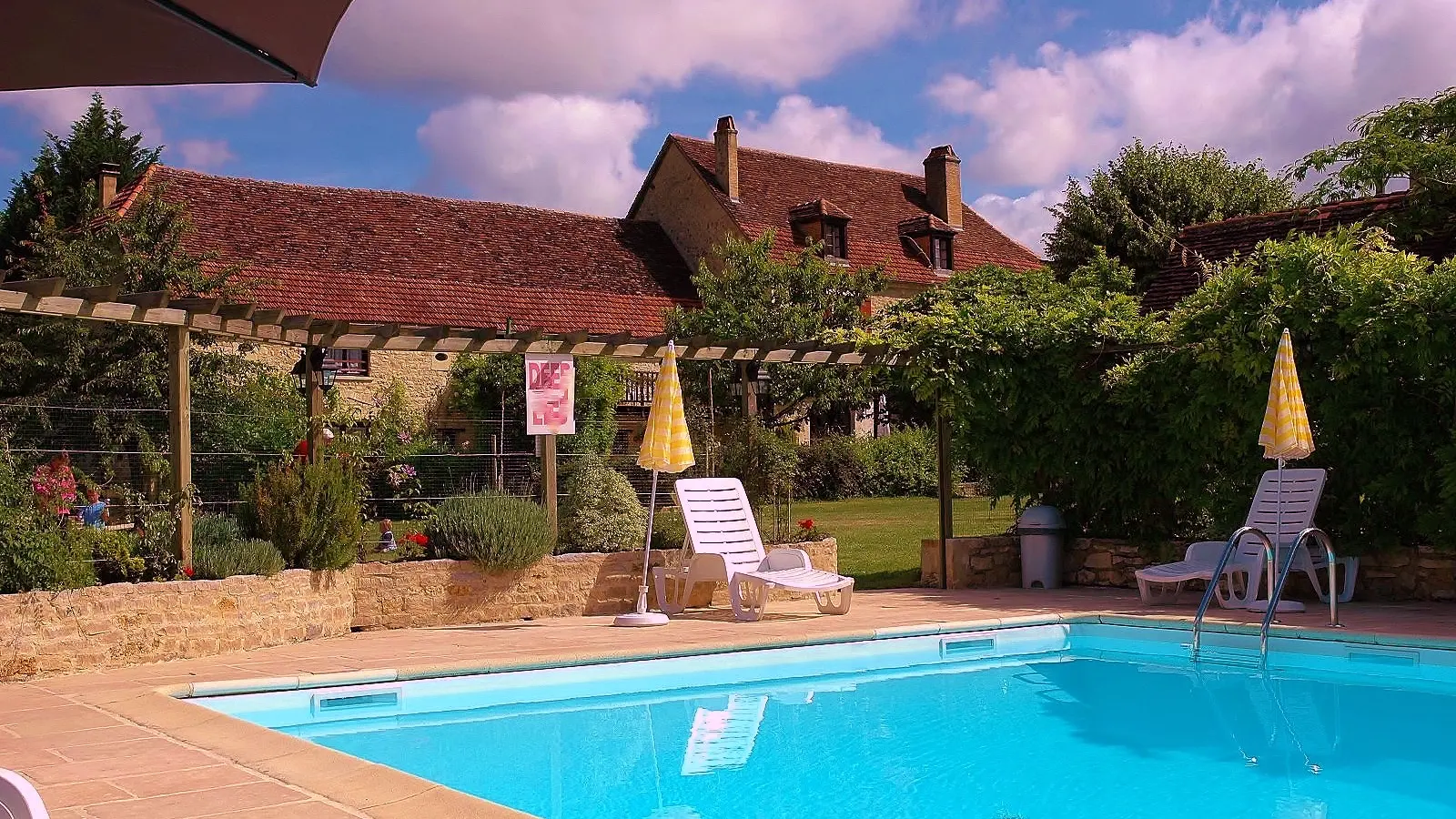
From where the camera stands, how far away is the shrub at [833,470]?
2527 cm

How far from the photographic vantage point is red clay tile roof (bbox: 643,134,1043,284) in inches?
1271

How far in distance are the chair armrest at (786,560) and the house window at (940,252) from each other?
79.2 feet

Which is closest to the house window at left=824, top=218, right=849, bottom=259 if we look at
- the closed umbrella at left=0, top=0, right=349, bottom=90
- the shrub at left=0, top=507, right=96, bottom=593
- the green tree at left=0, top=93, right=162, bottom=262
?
the green tree at left=0, top=93, right=162, bottom=262

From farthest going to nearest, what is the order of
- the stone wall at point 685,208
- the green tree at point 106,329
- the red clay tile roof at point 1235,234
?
Result: 1. the stone wall at point 685,208
2. the red clay tile roof at point 1235,234
3. the green tree at point 106,329

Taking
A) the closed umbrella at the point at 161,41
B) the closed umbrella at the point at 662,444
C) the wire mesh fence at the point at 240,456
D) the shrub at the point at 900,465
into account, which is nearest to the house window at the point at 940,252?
the shrub at the point at 900,465

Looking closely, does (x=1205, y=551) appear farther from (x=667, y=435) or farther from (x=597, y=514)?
(x=597, y=514)

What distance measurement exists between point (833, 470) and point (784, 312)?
352 cm

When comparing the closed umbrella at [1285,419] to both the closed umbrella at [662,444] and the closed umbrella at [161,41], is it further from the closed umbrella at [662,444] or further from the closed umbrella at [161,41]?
the closed umbrella at [161,41]

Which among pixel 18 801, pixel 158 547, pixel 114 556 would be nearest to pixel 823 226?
pixel 158 547

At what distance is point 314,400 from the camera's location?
32.7 feet

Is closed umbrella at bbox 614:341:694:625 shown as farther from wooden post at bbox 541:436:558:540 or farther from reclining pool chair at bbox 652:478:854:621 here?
wooden post at bbox 541:436:558:540

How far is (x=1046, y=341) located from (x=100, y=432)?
7.89 m

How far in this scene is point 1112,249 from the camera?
105ft

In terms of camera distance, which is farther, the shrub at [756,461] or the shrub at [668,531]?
the shrub at [756,461]
